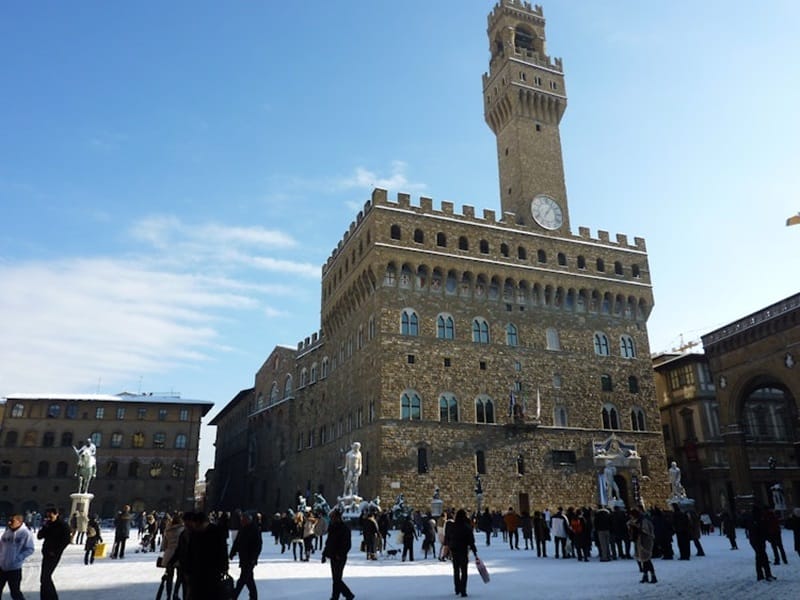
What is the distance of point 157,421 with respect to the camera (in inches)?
2276

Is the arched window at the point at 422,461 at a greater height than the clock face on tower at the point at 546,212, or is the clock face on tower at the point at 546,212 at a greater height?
the clock face on tower at the point at 546,212

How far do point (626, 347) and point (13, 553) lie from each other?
37.3m

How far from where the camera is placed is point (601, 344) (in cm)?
3912

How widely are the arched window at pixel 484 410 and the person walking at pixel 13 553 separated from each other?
27.7 m

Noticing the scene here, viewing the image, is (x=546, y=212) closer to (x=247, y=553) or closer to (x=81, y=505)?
(x=81, y=505)

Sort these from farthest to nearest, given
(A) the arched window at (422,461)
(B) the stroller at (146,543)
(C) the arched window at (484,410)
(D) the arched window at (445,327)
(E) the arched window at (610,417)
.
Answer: (E) the arched window at (610,417) < (D) the arched window at (445,327) < (C) the arched window at (484,410) < (A) the arched window at (422,461) < (B) the stroller at (146,543)

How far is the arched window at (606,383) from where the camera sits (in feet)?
125

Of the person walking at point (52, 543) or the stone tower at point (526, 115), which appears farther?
the stone tower at point (526, 115)

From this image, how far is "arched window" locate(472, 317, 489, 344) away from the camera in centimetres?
3603

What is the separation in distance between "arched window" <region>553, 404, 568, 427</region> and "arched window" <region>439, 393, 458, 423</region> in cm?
652

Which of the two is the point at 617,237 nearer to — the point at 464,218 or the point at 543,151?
the point at 543,151

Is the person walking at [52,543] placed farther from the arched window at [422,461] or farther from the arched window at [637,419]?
the arched window at [637,419]

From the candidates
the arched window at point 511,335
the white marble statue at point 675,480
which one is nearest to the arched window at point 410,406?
the arched window at point 511,335

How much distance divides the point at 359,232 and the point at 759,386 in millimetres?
24200
